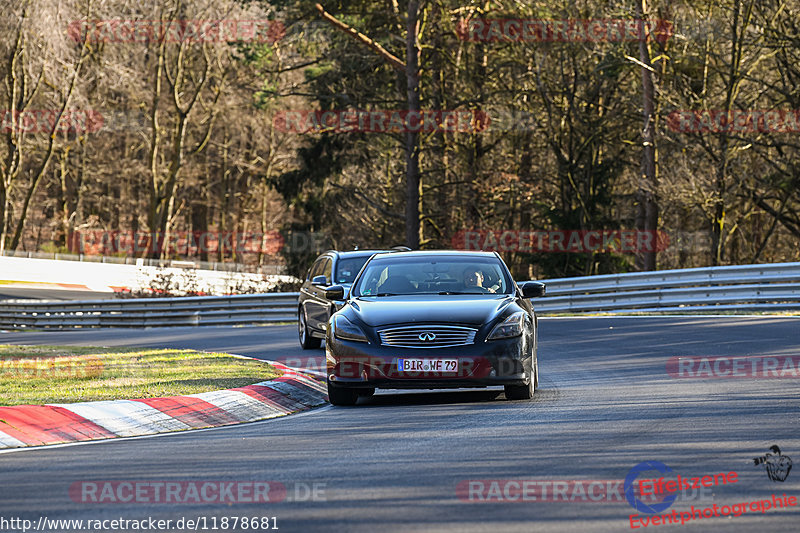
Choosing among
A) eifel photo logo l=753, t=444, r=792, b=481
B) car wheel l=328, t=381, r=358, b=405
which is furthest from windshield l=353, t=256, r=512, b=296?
eifel photo logo l=753, t=444, r=792, b=481

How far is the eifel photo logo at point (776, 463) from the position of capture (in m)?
7.05

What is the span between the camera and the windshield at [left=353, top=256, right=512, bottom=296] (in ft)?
40.4

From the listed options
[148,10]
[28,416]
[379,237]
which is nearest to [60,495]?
[28,416]

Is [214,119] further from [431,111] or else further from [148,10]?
[431,111]

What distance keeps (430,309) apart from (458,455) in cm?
343

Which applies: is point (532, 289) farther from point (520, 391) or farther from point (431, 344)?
point (431, 344)

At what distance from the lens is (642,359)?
51.8 feet

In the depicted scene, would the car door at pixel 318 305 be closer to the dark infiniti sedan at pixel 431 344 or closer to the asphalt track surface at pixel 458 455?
the asphalt track surface at pixel 458 455

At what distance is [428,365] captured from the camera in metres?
10.8

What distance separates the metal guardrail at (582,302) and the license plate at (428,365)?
15155 millimetres

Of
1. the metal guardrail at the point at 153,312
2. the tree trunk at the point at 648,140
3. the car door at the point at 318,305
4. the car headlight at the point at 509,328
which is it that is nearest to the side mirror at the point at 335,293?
the car headlight at the point at 509,328

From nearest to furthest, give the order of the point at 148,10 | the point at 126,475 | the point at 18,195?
the point at 126,475, the point at 148,10, the point at 18,195

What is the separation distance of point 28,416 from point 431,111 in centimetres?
3234

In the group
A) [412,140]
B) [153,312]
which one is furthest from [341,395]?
[412,140]
